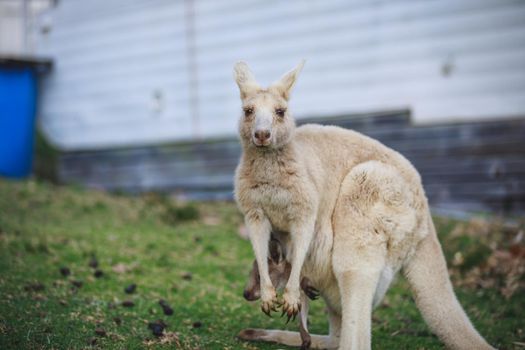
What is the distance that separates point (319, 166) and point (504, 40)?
4.86 meters

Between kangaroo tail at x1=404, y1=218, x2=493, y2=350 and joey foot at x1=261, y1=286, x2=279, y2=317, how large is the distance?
86 centimetres

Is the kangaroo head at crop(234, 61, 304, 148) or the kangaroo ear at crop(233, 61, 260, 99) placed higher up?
the kangaroo ear at crop(233, 61, 260, 99)

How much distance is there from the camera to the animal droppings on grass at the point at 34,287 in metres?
4.36

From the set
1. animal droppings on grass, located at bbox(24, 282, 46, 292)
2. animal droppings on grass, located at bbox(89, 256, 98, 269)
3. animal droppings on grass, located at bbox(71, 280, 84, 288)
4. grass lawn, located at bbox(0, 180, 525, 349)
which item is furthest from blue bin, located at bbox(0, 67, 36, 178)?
animal droppings on grass, located at bbox(24, 282, 46, 292)

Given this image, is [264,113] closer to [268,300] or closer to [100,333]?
[268,300]

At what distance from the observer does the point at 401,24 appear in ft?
26.8

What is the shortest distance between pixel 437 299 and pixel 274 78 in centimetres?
593

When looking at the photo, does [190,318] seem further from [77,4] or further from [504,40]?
[77,4]

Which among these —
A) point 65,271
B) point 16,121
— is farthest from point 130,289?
point 16,121

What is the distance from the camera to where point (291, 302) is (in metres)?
3.56

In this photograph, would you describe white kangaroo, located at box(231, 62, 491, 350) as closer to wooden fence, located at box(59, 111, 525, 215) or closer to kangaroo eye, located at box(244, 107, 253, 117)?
kangaroo eye, located at box(244, 107, 253, 117)

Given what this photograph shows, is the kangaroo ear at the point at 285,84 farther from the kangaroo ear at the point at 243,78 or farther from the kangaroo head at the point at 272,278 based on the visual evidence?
the kangaroo head at the point at 272,278

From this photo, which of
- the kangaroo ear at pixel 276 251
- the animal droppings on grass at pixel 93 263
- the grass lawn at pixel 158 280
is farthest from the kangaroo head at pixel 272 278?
the animal droppings on grass at pixel 93 263

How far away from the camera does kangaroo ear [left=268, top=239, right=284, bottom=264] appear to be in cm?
393
